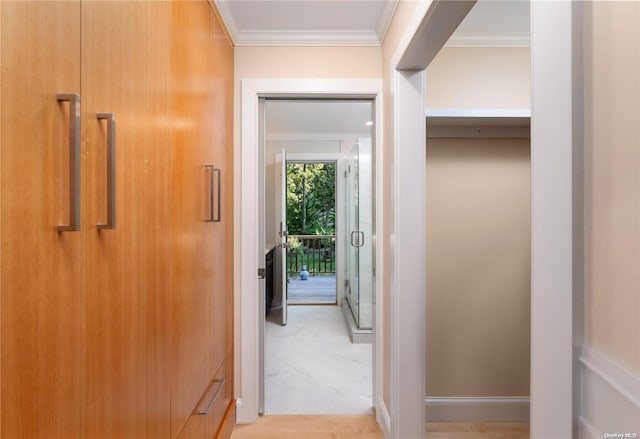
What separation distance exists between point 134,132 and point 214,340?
1194 mm

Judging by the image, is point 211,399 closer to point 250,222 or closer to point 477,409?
point 250,222

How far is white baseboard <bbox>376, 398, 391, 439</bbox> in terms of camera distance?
1979 mm

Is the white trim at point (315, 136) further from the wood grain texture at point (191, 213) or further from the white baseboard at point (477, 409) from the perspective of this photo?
the white baseboard at point (477, 409)

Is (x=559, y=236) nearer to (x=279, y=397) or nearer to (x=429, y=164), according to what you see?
(x=429, y=164)

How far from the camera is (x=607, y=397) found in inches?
22.7

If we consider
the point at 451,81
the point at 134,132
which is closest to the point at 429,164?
the point at 451,81

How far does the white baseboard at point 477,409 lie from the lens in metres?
2.20

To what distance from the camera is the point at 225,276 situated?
2068mm

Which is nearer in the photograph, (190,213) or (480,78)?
(190,213)

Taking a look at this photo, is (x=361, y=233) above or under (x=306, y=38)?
under

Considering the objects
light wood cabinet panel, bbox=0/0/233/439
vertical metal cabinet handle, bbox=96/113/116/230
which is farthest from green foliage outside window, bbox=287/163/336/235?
vertical metal cabinet handle, bbox=96/113/116/230

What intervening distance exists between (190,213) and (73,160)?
0.77 metres

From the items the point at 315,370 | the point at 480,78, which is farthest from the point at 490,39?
the point at 315,370

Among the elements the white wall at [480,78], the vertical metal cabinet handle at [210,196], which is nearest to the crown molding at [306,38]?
the white wall at [480,78]
